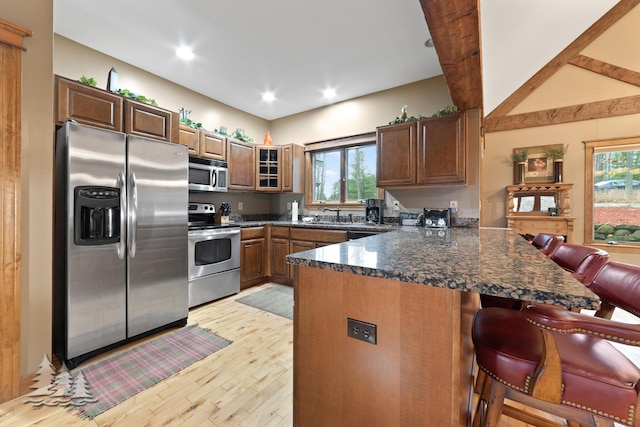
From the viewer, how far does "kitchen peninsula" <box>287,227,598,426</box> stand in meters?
0.79

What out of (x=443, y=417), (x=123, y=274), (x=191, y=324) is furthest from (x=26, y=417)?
(x=443, y=417)

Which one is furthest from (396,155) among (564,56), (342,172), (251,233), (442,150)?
(564,56)

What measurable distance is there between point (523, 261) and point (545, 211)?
15.0 feet

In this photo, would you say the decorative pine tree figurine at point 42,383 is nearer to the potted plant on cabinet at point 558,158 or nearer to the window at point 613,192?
the potted plant on cabinet at point 558,158

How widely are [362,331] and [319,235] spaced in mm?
2572

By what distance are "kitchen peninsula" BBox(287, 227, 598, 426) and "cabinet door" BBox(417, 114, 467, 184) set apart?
2043mm

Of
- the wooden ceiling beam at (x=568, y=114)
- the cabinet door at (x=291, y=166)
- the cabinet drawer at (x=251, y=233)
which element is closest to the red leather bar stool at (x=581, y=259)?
the cabinet drawer at (x=251, y=233)

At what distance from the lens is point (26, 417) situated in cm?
146

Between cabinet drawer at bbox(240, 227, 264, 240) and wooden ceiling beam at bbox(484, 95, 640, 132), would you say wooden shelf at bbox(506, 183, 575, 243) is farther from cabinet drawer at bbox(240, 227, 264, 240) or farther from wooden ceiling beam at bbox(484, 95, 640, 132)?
cabinet drawer at bbox(240, 227, 264, 240)

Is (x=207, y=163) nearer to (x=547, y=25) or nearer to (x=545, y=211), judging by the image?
(x=547, y=25)

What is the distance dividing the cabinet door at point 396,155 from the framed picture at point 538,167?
9.30 feet

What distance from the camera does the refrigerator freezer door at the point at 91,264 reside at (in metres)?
1.92

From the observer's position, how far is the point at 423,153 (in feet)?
10.4

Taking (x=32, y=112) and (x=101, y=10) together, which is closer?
(x=32, y=112)
